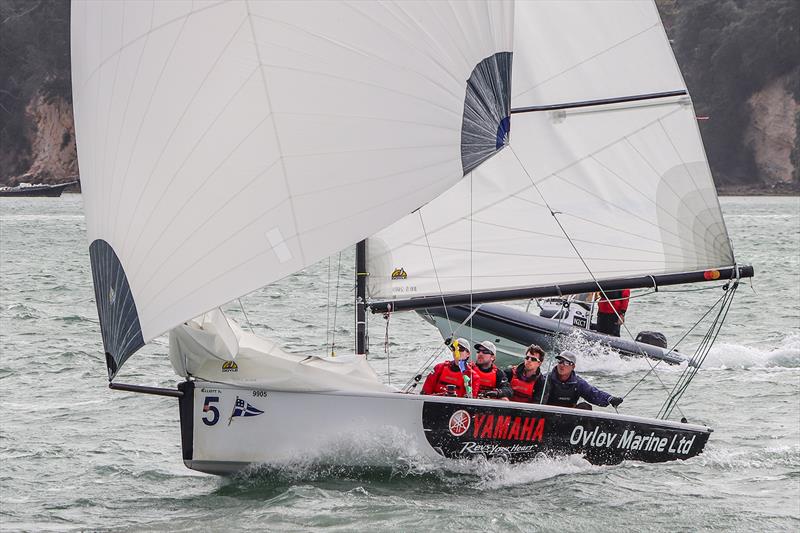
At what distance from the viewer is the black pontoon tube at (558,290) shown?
9773 millimetres

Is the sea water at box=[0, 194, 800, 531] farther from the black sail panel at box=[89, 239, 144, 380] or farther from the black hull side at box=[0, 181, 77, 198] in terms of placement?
the black hull side at box=[0, 181, 77, 198]

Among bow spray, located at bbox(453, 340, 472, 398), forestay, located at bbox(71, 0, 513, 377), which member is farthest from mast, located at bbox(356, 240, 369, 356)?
forestay, located at bbox(71, 0, 513, 377)

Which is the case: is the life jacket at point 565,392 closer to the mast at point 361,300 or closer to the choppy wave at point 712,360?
the mast at point 361,300

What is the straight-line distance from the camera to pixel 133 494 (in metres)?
8.66

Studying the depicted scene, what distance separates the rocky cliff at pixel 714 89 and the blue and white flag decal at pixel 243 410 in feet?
198

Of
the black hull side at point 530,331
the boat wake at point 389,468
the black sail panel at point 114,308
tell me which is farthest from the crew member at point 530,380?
the black hull side at point 530,331

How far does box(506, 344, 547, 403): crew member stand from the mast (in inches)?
43.7

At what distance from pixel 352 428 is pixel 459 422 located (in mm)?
717

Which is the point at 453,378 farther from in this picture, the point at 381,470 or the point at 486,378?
the point at 381,470

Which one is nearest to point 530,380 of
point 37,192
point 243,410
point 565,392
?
point 565,392

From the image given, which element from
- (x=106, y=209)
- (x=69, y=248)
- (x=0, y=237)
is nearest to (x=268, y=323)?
(x=106, y=209)

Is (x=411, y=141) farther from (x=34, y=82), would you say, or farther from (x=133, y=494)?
(x=34, y=82)

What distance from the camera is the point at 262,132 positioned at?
6590mm

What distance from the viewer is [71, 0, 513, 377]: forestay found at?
21.6 feet
